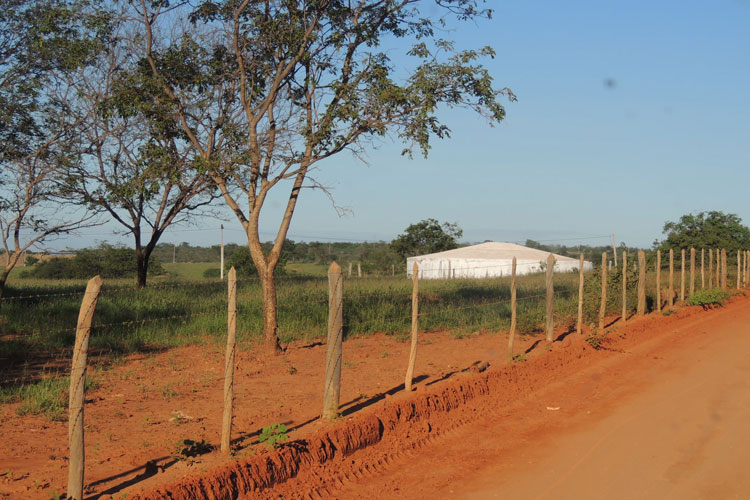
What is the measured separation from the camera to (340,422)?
726 centimetres

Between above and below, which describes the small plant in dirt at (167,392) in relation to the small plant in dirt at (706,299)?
below

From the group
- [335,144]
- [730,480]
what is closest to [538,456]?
[730,480]

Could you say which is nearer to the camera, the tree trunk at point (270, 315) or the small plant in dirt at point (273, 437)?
the small plant in dirt at point (273, 437)

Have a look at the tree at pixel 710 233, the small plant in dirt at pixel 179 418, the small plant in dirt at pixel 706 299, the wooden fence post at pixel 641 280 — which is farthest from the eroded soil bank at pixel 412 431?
the tree at pixel 710 233

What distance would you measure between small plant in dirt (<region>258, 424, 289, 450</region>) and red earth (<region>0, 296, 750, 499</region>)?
9cm

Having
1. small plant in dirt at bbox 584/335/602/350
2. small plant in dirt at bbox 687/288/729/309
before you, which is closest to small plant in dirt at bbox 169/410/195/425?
small plant in dirt at bbox 584/335/602/350

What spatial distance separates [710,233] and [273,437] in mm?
40744

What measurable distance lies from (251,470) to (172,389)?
4196mm

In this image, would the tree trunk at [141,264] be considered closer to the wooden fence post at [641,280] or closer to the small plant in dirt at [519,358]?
the small plant in dirt at [519,358]

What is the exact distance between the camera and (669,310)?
19.2 metres

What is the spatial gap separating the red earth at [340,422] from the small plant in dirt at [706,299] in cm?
842

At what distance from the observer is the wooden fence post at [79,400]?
4930mm

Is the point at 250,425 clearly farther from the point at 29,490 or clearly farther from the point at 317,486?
the point at 29,490

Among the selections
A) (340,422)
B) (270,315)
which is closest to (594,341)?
(270,315)
